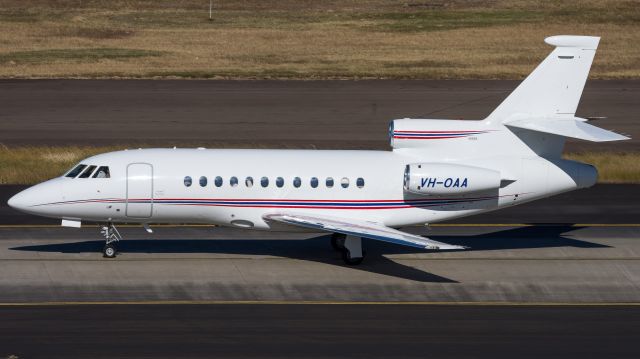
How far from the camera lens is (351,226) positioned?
30.9 metres

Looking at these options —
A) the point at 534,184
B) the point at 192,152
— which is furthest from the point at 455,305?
the point at 192,152

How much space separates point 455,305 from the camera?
92.2ft

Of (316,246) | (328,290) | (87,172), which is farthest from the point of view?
(316,246)

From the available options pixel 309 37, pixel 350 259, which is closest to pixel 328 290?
pixel 350 259

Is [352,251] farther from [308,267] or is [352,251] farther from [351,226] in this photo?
[308,267]

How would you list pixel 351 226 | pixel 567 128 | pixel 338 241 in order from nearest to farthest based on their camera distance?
1. pixel 567 128
2. pixel 351 226
3. pixel 338 241

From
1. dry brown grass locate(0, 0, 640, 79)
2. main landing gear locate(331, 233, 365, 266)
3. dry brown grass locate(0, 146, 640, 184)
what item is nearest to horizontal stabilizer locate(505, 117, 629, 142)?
main landing gear locate(331, 233, 365, 266)

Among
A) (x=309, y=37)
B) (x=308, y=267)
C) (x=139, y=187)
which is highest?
(x=309, y=37)

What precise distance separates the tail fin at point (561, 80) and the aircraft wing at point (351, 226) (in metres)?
4.75

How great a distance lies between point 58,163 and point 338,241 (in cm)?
1624

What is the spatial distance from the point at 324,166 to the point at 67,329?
9.10m

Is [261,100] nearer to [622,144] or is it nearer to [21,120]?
[21,120]

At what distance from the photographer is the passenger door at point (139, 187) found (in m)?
30.9

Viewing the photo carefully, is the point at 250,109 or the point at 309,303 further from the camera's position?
the point at 250,109
